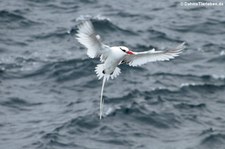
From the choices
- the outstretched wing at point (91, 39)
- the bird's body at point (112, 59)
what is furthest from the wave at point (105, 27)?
the outstretched wing at point (91, 39)

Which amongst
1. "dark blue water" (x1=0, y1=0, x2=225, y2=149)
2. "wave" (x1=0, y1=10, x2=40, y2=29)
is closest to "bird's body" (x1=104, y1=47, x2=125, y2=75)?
"dark blue water" (x1=0, y1=0, x2=225, y2=149)

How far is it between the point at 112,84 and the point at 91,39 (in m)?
10.9

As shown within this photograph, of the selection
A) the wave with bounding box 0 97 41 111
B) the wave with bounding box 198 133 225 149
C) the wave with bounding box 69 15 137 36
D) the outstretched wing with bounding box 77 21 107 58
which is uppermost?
the outstretched wing with bounding box 77 21 107 58

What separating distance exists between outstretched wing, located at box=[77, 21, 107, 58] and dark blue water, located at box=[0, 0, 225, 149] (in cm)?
654

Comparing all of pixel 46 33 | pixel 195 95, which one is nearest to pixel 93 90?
pixel 195 95

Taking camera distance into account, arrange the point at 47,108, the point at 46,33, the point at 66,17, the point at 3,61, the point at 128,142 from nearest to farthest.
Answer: the point at 128,142 < the point at 47,108 < the point at 3,61 < the point at 46,33 < the point at 66,17

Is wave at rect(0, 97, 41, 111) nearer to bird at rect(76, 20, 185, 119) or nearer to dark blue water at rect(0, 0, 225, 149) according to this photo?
dark blue water at rect(0, 0, 225, 149)

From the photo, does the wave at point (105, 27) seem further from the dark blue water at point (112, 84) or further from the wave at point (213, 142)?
the wave at point (213, 142)

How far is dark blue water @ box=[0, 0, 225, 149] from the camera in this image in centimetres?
2759

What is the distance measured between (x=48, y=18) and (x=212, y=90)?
1145 cm

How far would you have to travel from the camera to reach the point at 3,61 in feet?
108

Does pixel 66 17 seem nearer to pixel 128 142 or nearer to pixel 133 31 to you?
pixel 133 31

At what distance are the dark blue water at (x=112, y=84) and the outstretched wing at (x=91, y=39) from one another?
258 inches

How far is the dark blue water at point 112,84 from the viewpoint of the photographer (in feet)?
90.5
